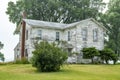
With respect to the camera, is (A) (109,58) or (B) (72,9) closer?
(A) (109,58)

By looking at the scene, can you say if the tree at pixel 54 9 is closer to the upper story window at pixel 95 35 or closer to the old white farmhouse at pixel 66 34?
the old white farmhouse at pixel 66 34

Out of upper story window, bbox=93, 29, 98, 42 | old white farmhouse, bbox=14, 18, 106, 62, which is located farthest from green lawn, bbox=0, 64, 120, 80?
upper story window, bbox=93, 29, 98, 42

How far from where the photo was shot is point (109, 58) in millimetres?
39719

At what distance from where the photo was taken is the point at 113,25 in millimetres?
54562

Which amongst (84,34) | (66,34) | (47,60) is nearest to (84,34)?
(84,34)

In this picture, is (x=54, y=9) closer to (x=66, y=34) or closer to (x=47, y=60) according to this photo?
(x=66, y=34)

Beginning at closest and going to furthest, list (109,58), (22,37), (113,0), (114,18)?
(109,58), (22,37), (114,18), (113,0)

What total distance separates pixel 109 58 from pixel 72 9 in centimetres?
2281

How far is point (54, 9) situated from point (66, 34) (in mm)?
19193

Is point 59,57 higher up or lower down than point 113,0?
lower down

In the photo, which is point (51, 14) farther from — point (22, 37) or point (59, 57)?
point (59, 57)

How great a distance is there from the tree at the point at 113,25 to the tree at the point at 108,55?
14290mm

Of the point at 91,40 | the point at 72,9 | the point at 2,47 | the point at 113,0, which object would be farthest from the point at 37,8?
the point at 91,40

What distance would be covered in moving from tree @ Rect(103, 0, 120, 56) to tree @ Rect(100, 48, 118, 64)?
14.3 m
